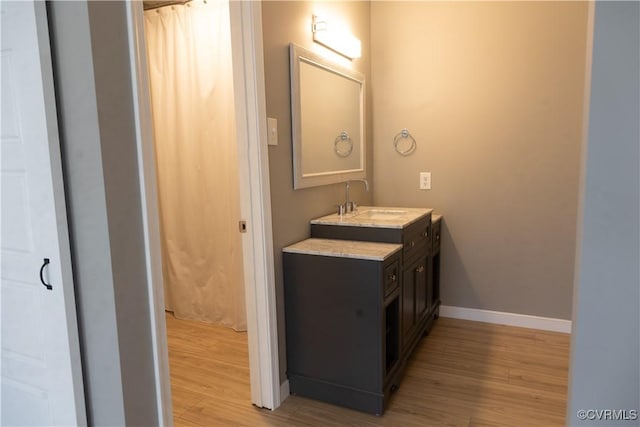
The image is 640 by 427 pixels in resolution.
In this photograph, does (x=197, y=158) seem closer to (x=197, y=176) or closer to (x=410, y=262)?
(x=197, y=176)

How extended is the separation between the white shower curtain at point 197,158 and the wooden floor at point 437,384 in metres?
0.40

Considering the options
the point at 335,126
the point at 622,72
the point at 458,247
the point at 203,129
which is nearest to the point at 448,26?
the point at 335,126

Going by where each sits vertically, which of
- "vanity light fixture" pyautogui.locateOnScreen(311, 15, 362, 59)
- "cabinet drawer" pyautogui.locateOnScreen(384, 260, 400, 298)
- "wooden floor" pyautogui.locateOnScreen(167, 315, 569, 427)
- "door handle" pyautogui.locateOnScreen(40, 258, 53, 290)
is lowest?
"wooden floor" pyautogui.locateOnScreen(167, 315, 569, 427)

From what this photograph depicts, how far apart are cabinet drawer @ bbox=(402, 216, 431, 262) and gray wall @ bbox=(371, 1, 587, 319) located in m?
0.50

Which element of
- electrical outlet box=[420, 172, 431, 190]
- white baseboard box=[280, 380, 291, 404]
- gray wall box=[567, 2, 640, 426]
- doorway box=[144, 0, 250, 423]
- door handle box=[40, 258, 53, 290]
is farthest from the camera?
electrical outlet box=[420, 172, 431, 190]

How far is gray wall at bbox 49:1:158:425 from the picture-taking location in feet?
4.39

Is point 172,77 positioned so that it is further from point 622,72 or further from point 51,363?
point 622,72

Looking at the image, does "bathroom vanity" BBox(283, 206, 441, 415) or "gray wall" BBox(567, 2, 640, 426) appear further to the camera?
"bathroom vanity" BBox(283, 206, 441, 415)

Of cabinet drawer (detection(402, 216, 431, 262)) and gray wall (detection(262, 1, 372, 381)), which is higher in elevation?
gray wall (detection(262, 1, 372, 381))

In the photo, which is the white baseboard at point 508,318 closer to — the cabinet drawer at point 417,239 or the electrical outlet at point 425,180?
the cabinet drawer at point 417,239

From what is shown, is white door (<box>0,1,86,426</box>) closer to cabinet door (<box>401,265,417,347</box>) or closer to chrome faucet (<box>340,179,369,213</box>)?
cabinet door (<box>401,265,417,347</box>)

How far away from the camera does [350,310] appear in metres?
2.08

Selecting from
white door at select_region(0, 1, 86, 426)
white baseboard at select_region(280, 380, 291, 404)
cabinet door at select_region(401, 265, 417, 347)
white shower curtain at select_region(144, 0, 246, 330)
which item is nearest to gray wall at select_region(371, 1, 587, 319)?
cabinet door at select_region(401, 265, 417, 347)

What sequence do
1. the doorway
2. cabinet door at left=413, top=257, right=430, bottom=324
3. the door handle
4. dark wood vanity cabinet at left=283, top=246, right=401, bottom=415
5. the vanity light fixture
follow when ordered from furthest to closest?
1. the doorway
2. cabinet door at left=413, top=257, right=430, bottom=324
3. the vanity light fixture
4. dark wood vanity cabinet at left=283, top=246, right=401, bottom=415
5. the door handle
